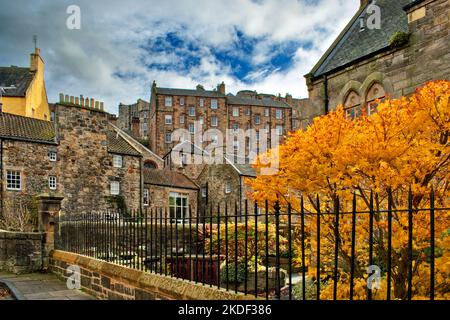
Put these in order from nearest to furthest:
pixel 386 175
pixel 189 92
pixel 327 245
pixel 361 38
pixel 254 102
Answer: pixel 386 175 → pixel 327 245 → pixel 361 38 → pixel 189 92 → pixel 254 102

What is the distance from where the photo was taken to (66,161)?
96.9ft

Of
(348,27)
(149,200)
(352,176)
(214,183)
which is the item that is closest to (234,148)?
(214,183)

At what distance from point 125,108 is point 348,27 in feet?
243

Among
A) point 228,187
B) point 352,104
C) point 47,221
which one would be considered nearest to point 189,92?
point 228,187

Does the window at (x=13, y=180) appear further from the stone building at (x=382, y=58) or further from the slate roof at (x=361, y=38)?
the slate roof at (x=361, y=38)

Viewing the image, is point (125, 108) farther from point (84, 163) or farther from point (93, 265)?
point (93, 265)

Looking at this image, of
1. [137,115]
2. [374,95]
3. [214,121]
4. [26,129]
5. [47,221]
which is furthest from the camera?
[137,115]

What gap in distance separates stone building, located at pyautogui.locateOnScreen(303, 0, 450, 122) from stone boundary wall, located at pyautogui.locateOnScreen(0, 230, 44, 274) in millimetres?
10933

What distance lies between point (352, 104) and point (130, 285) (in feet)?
39.8

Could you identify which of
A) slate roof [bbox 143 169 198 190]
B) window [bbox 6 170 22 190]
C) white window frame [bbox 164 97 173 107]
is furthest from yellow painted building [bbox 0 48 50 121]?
white window frame [bbox 164 97 173 107]

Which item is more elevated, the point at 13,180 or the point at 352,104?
the point at 352,104

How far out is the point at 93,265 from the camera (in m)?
9.53

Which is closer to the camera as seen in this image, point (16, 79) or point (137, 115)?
point (16, 79)

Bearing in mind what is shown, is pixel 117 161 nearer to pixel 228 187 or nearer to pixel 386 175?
pixel 228 187
